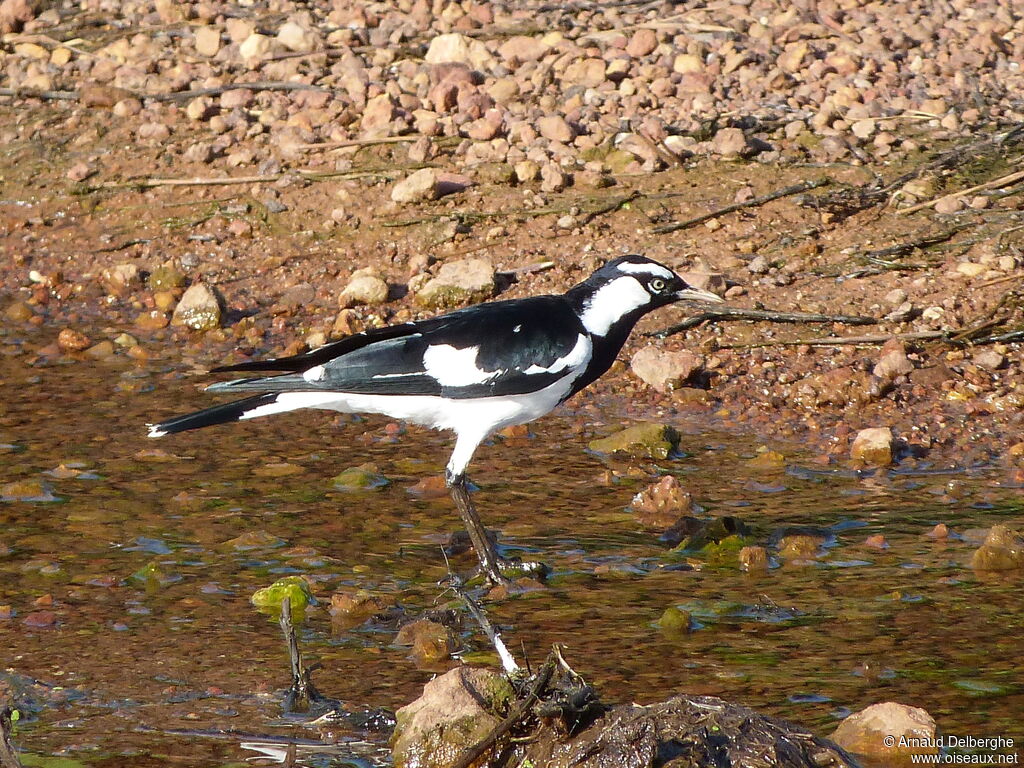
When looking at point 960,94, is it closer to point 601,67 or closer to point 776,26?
point 776,26

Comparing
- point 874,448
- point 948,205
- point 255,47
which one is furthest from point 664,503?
point 255,47

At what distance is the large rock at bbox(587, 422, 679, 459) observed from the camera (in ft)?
19.8

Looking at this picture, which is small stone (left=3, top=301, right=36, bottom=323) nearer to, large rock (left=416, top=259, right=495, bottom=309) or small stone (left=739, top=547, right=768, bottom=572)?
large rock (left=416, top=259, right=495, bottom=309)

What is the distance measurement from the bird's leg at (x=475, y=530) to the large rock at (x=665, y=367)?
1.51 m

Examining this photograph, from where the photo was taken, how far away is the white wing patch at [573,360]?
17.3 feet

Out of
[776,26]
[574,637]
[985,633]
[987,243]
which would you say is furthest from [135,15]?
[985,633]

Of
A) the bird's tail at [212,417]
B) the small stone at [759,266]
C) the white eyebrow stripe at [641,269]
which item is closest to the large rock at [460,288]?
the small stone at [759,266]

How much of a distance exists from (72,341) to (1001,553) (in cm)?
467

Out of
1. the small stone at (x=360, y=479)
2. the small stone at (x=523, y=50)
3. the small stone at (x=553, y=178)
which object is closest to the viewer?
the small stone at (x=360, y=479)

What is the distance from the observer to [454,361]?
A: 532 centimetres

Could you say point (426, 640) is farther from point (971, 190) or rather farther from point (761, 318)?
point (971, 190)

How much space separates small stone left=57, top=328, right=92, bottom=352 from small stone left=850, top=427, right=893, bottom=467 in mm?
3885

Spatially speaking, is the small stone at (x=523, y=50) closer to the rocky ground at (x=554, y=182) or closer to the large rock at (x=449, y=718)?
the rocky ground at (x=554, y=182)

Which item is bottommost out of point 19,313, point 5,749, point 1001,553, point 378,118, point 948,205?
point 19,313
